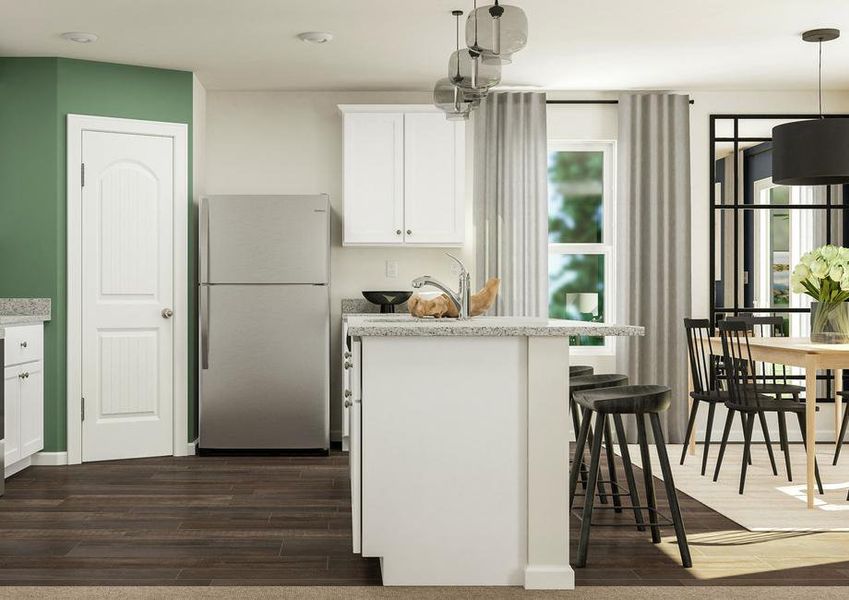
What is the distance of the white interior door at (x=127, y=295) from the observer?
5074 mm

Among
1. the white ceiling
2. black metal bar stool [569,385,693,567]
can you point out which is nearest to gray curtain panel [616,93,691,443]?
the white ceiling

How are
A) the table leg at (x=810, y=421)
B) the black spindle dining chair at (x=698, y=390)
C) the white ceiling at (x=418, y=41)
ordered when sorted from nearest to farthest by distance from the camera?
the table leg at (x=810, y=421) → the white ceiling at (x=418, y=41) → the black spindle dining chair at (x=698, y=390)

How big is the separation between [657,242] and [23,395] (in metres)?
4.21

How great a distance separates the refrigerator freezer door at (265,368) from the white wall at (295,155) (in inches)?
22.4

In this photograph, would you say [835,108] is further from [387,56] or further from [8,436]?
[8,436]

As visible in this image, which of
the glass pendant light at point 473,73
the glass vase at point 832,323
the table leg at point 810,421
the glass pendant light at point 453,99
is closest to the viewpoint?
the glass pendant light at point 473,73

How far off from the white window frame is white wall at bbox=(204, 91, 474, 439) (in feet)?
2.41

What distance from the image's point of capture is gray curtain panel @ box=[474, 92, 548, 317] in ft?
19.0

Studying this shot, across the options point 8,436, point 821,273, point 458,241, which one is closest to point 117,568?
point 8,436

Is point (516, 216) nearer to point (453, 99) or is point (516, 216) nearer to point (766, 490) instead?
point (453, 99)

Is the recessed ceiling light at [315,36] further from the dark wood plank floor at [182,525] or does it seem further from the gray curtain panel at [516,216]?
the dark wood plank floor at [182,525]

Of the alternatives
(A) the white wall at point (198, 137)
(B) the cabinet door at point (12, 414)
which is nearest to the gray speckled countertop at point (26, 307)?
(B) the cabinet door at point (12, 414)

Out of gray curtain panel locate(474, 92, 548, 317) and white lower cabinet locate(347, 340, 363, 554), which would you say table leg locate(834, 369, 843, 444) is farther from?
white lower cabinet locate(347, 340, 363, 554)

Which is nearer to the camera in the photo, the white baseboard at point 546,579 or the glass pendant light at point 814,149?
the white baseboard at point 546,579
